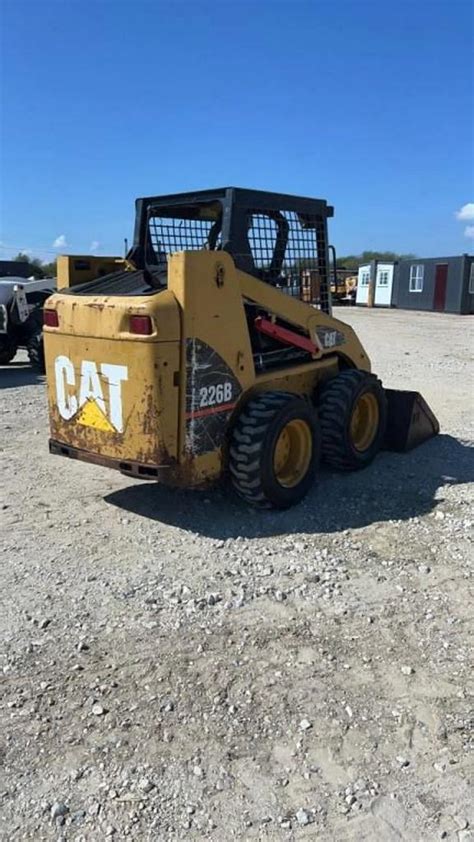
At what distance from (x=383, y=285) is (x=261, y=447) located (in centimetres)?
3424

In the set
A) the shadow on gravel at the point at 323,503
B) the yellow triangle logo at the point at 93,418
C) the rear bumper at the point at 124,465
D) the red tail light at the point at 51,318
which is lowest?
the shadow on gravel at the point at 323,503

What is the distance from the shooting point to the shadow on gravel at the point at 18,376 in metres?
11.5

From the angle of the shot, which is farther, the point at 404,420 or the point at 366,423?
the point at 404,420

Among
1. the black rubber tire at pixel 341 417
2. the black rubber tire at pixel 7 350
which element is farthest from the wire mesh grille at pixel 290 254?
the black rubber tire at pixel 7 350

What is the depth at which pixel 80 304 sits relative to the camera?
16.3 feet

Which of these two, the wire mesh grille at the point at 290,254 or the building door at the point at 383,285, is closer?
the wire mesh grille at the point at 290,254

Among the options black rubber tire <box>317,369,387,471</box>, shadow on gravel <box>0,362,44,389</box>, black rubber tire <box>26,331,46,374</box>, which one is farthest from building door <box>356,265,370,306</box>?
black rubber tire <box>317,369,387,471</box>

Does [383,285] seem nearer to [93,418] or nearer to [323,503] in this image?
[323,503]

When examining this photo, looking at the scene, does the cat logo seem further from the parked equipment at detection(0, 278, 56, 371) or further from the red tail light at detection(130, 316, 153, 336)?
the parked equipment at detection(0, 278, 56, 371)

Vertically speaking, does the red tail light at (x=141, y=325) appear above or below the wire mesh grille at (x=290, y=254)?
below

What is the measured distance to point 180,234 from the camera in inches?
243

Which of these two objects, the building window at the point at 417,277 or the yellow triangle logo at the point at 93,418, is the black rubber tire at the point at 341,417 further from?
the building window at the point at 417,277

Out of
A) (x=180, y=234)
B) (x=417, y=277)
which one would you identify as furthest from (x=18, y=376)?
(x=417, y=277)

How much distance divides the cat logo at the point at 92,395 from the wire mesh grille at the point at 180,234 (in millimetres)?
1547
